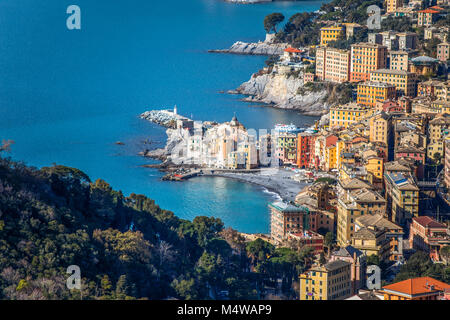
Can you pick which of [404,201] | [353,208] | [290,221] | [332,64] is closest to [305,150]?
[404,201]

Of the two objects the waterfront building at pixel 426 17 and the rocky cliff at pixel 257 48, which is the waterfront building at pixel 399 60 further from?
the rocky cliff at pixel 257 48

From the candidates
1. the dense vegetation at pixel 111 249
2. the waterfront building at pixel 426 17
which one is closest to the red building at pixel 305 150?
the dense vegetation at pixel 111 249

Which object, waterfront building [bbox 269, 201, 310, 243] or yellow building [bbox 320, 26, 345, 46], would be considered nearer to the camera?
waterfront building [bbox 269, 201, 310, 243]

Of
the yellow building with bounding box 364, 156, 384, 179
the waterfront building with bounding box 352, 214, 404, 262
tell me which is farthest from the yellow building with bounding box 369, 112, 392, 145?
the waterfront building with bounding box 352, 214, 404, 262

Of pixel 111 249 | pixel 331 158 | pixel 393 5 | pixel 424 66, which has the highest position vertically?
pixel 393 5

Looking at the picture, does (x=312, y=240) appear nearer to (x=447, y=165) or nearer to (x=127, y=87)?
(x=447, y=165)

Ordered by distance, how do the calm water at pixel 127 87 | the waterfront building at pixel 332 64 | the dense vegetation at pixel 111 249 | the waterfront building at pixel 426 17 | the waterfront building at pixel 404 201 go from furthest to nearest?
1. the waterfront building at pixel 426 17
2. the waterfront building at pixel 332 64
3. the calm water at pixel 127 87
4. the waterfront building at pixel 404 201
5. the dense vegetation at pixel 111 249

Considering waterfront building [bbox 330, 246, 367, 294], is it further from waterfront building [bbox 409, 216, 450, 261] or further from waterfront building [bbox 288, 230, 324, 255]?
waterfront building [bbox 409, 216, 450, 261]
